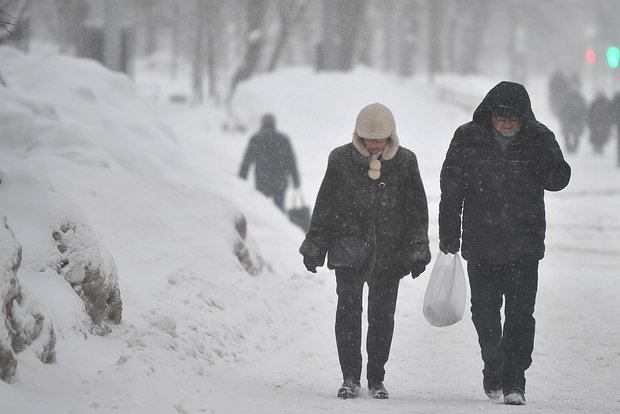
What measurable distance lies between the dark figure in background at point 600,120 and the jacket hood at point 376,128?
23.8m

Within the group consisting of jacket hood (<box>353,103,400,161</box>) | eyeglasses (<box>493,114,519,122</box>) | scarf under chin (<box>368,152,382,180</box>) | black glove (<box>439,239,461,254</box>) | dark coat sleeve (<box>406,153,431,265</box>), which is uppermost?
eyeglasses (<box>493,114,519,122</box>)

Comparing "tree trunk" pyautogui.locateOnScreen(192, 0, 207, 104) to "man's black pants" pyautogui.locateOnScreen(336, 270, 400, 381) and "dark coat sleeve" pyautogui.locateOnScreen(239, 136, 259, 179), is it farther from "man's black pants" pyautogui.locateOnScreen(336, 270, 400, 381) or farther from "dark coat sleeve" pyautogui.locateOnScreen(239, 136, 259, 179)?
"man's black pants" pyautogui.locateOnScreen(336, 270, 400, 381)

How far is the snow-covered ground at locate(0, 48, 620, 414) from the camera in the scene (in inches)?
215

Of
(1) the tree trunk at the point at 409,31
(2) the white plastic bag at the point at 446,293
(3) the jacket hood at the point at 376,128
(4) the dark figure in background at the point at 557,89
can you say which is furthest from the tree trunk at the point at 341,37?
(3) the jacket hood at the point at 376,128

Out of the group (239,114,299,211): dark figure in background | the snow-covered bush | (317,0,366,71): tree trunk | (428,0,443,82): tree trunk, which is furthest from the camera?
(428,0,443,82): tree trunk

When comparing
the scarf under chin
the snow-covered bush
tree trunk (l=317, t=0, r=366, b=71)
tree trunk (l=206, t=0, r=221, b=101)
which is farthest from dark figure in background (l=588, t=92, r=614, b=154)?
the snow-covered bush

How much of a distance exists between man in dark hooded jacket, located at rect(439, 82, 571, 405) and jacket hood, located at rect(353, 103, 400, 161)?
343 millimetres

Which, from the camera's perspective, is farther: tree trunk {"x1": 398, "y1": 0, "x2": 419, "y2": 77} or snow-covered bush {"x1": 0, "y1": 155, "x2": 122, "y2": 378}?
tree trunk {"x1": 398, "y1": 0, "x2": 419, "y2": 77}

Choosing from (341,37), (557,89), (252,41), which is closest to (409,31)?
(252,41)

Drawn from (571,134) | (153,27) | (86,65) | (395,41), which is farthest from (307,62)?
(86,65)

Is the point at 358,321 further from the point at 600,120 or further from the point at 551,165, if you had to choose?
the point at 600,120

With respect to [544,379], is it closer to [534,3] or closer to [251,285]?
[251,285]

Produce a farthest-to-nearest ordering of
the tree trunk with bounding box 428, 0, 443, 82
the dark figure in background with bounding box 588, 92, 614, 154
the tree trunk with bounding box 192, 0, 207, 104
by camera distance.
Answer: the tree trunk with bounding box 428, 0, 443, 82 → the tree trunk with bounding box 192, 0, 207, 104 → the dark figure in background with bounding box 588, 92, 614, 154

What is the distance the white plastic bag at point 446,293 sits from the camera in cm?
626
